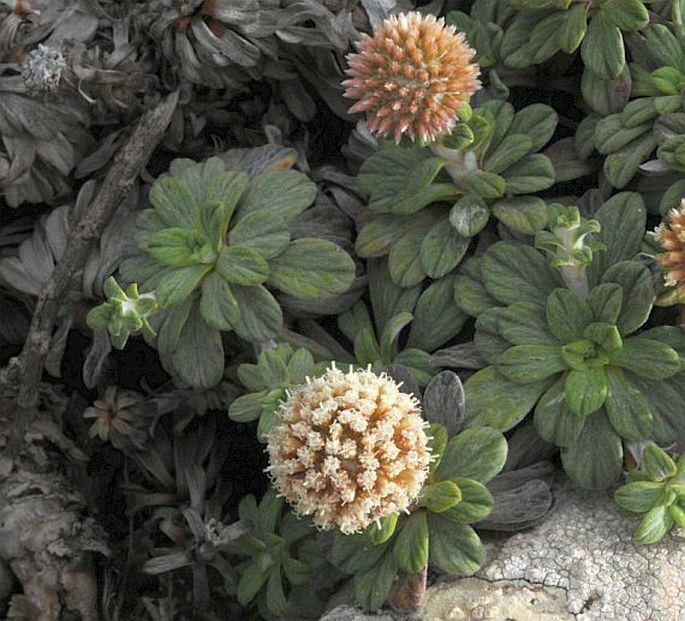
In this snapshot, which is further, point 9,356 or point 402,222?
point 9,356

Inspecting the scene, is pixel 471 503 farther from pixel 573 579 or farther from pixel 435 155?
pixel 435 155

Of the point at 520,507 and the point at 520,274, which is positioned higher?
the point at 520,274

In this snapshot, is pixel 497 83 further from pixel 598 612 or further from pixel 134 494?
pixel 134 494

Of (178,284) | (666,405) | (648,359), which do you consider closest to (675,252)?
(648,359)

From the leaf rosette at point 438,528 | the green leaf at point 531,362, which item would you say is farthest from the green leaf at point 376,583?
the green leaf at point 531,362

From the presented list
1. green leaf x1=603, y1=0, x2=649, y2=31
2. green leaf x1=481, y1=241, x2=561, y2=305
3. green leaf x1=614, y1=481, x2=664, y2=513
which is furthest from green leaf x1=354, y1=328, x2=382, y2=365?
green leaf x1=603, y1=0, x2=649, y2=31

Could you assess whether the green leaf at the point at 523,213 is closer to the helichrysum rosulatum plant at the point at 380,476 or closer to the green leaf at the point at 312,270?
the green leaf at the point at 312,270

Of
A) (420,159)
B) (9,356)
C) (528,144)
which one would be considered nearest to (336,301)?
(420,159)
